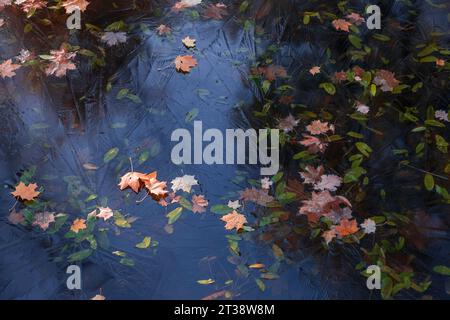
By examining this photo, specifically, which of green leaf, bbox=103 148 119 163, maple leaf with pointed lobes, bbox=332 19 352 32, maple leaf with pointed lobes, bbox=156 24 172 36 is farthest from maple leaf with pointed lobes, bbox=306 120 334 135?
maple leaf with pointed lobes, bbox=156 24 172 36

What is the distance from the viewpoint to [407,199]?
2.56m

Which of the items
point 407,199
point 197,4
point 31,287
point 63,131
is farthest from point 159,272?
point 197,4

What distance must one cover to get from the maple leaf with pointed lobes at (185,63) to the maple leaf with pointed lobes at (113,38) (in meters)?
0.50

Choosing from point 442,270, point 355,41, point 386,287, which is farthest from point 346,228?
point 355,41

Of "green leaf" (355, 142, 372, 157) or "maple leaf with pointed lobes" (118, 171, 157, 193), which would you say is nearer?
"maple leaf with pointed lobes" (118, 171, 157, 193)

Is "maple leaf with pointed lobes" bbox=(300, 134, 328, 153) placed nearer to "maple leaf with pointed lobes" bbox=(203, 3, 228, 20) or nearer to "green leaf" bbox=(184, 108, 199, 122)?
"green leaf" bbox=(184, 108, 199, 122)

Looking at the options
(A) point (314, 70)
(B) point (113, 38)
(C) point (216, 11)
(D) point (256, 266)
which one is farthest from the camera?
(C) point (216, 11)

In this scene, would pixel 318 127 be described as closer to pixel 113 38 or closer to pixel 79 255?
pixel 79 255

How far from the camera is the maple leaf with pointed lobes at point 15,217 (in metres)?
2.48

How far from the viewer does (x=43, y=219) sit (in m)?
2.48

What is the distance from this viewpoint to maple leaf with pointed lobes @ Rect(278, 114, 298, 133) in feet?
9.69

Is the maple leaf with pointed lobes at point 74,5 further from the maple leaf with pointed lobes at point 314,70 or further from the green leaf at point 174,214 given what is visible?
the green leaf at point 174,214

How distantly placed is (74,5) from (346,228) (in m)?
2.92

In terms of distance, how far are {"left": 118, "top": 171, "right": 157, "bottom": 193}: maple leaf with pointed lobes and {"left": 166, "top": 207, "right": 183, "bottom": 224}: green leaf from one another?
0.26m
